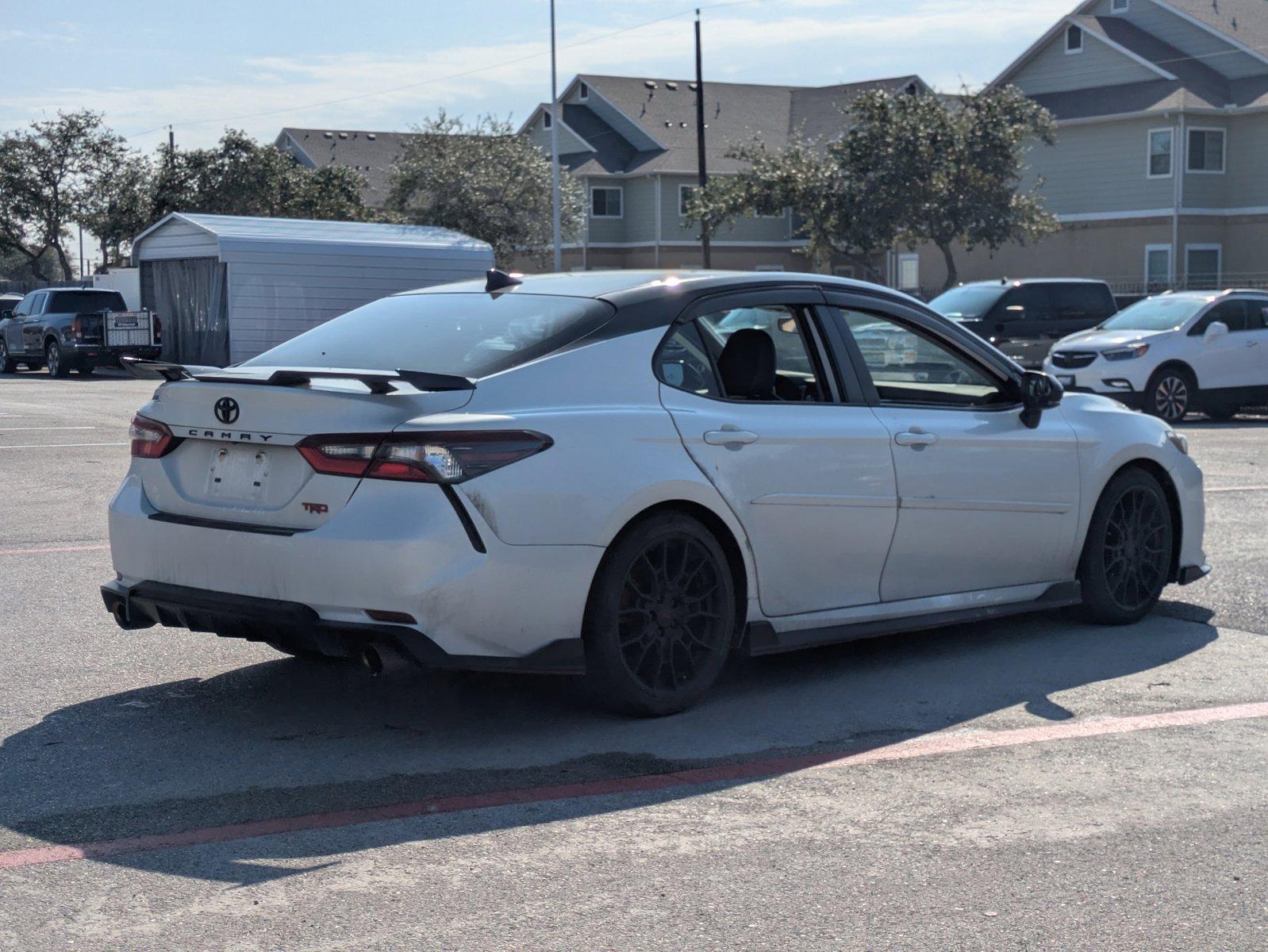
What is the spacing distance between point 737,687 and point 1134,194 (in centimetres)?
4017

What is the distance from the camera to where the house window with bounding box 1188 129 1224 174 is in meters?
42.4

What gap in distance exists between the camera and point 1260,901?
3992 millimetres

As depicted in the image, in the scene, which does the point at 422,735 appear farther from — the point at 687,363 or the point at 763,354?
the point at 763,354

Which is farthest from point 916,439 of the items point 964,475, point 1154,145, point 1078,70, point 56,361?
point 1078,70

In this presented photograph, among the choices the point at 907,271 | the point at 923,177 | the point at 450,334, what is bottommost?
the point at 450,334

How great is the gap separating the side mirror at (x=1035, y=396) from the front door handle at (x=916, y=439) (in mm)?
660

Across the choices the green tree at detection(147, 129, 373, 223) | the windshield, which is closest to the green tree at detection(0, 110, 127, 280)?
the green tree at detection(147, 129, 373, 223)

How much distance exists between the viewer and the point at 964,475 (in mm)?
6598

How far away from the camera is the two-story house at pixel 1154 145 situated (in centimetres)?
4231

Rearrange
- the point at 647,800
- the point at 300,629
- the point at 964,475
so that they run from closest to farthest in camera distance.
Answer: the point at 647,800
the point at 300,629
the point at 964,475

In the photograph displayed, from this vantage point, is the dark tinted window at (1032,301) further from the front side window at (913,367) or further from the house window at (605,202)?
the house window at (605,202)

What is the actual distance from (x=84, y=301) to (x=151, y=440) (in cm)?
2989

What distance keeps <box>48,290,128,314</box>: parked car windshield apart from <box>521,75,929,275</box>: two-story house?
2337cm

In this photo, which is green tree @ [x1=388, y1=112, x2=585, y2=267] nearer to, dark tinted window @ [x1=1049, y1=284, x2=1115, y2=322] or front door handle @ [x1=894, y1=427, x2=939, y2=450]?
dark tinted window @ [x1=1049, y1=284, x2=1115, y2=322]
